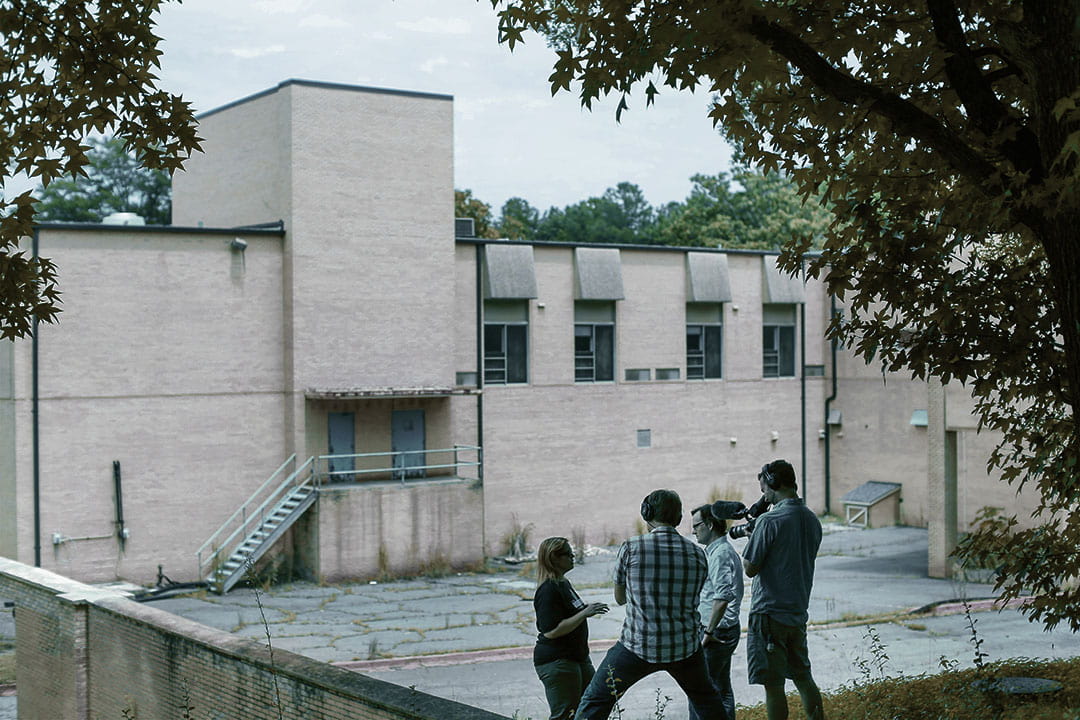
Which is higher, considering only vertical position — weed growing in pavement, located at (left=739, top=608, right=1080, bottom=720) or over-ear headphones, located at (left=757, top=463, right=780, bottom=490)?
over-ear headphones, located at (left=757, top=463, right=780, bottom=490)

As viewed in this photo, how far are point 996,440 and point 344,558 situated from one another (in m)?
15.0

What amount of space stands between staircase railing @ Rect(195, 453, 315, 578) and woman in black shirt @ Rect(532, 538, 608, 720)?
61.3 feet

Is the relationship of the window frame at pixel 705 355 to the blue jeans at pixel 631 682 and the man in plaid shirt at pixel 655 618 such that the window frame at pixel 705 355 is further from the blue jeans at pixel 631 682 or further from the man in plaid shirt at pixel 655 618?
the man in plaid shirt at pixel 655 618

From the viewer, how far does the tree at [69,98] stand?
7.43 meters

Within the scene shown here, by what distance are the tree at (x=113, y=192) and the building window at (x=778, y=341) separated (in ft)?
169

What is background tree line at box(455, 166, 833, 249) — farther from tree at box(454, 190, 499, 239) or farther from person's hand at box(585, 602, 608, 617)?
person's hand at box(585, 602, 608, 617)

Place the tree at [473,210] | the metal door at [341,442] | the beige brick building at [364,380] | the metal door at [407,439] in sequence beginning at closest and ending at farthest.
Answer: the beige brick building at [364,380], the metal door at [341,442], the metal door at [407,439], the tree at [473,210]

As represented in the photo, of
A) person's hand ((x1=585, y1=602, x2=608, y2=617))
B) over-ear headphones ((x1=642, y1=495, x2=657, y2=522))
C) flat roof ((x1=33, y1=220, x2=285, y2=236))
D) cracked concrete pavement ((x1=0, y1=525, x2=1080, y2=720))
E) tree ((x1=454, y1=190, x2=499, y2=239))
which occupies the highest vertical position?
tree ((x1=454, y1=190, x2=499, y2=239))

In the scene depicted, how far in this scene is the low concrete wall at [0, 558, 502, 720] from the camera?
317 inches

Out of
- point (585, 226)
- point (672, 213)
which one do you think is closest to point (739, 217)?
point (672, 213)

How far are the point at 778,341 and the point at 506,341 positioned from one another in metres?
10.2

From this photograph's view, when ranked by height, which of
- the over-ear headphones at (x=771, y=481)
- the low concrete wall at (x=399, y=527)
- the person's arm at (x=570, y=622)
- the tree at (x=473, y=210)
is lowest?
the low concrete wall at (x=399, y=527)

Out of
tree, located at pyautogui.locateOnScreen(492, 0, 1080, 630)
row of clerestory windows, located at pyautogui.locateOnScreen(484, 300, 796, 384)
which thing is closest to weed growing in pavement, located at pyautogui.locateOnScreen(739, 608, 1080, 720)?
tree, located at pyautogui.locateOnScreen(492, 0, 1080, 630)

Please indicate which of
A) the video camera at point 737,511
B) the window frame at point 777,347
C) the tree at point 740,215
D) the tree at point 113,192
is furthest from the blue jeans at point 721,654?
the tree at point 113,192
